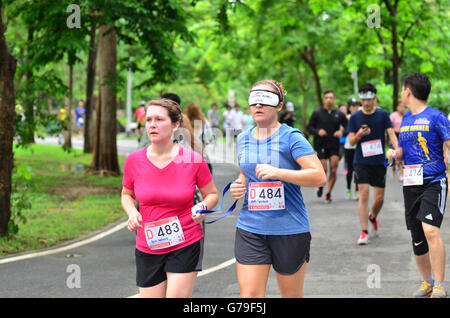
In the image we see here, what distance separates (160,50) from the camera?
53.7 feet

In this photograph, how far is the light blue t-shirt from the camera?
462cm

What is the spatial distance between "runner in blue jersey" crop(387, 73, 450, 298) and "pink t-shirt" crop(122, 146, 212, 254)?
2.67m

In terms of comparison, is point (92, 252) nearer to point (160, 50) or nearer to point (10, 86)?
point (10, 86)

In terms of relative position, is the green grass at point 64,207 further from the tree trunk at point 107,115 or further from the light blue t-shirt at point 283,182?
the light blue t-shirt at point 283,182

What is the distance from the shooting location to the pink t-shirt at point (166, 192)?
464cm

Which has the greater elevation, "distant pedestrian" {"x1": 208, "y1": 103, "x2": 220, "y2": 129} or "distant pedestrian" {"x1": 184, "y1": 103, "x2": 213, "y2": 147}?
"distant pedestrian" {"x1": 184, "y1": 103, "x2": 213, "y2": 147}

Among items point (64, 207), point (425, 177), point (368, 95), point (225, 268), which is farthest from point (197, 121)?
point (64, 207)

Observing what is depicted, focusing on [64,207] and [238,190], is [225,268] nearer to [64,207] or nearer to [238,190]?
[238,190]

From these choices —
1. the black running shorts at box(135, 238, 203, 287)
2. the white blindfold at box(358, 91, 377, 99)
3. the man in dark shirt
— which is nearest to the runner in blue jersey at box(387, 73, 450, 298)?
the white blindfold at box(358, 91, 377, 99)

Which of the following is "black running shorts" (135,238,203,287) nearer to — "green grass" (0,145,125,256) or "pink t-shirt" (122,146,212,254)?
"pink t-shirt" (122,146,212,254)

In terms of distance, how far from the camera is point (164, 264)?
466 centimetres

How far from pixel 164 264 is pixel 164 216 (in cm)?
31

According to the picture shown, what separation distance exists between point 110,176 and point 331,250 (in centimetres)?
1078
